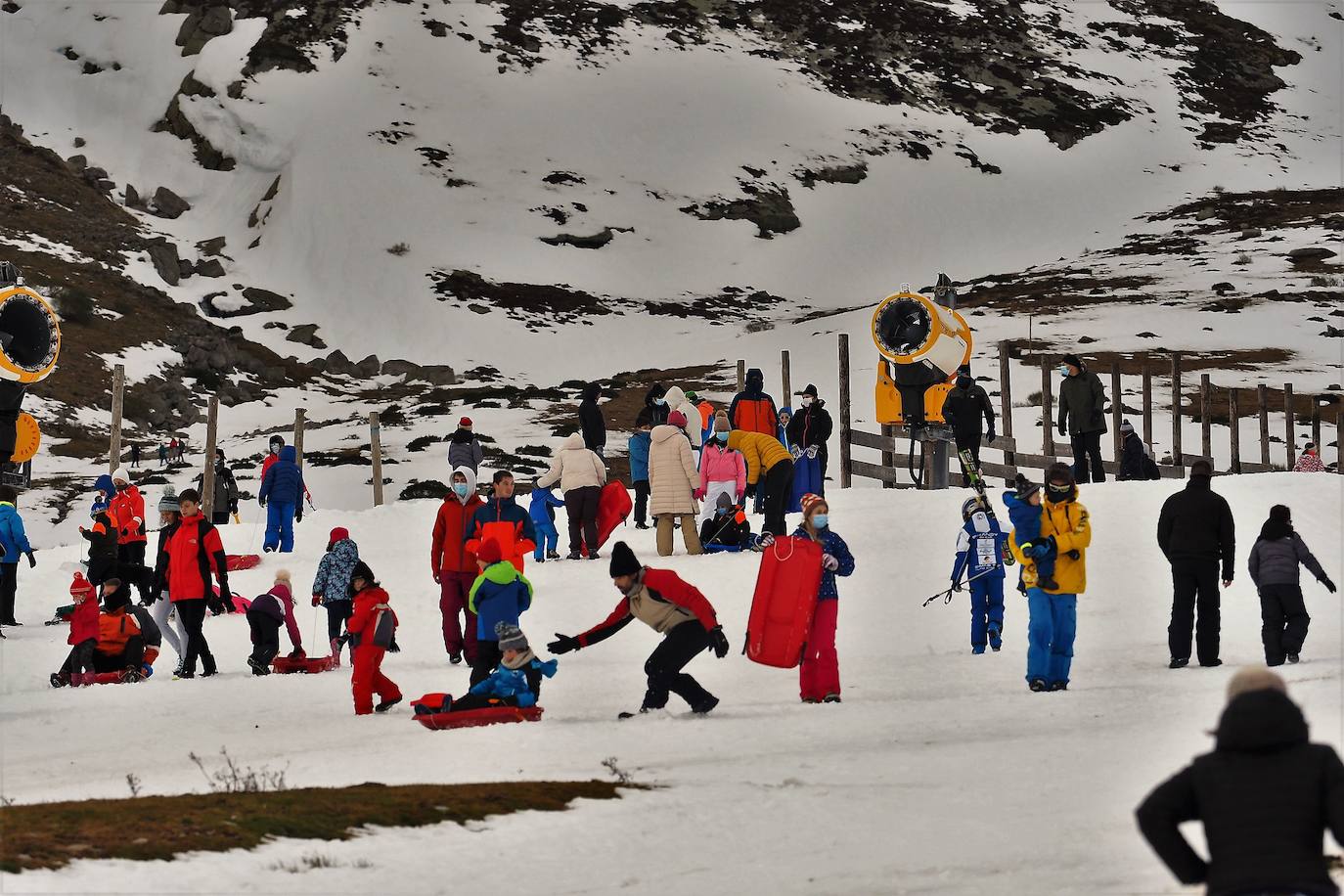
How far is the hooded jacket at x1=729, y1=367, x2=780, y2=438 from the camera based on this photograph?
63.6ft

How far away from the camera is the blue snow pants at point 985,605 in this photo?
45.7ft

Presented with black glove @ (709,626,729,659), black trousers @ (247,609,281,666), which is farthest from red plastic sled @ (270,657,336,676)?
black glove @ (709,626,729,659)

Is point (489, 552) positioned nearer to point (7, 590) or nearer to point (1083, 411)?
point (7, 590)

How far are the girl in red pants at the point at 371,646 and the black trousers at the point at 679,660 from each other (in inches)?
81.0

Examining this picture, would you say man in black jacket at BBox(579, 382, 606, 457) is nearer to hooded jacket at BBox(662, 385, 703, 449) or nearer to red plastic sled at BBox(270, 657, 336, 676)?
hooded jacket at BBox(662, 385, 703, 449)

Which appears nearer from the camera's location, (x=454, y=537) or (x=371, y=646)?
(x=371, y=646)

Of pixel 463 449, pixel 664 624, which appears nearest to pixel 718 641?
pixel 664 624

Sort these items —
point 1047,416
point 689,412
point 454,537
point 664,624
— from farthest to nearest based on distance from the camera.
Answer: point 1047,416 → point 689,412 → point 454,537 → point 664,624

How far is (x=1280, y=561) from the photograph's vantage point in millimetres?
12914

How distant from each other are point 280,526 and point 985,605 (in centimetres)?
1013

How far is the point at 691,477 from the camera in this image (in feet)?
58.2

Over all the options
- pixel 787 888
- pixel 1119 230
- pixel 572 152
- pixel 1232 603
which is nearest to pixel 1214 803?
pixel 787 888

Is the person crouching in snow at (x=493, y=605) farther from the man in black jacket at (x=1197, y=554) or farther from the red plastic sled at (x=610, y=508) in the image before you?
the red plastic sled at (x=610, y=508)

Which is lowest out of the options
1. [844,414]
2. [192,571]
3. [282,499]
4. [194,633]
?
[194,633]
